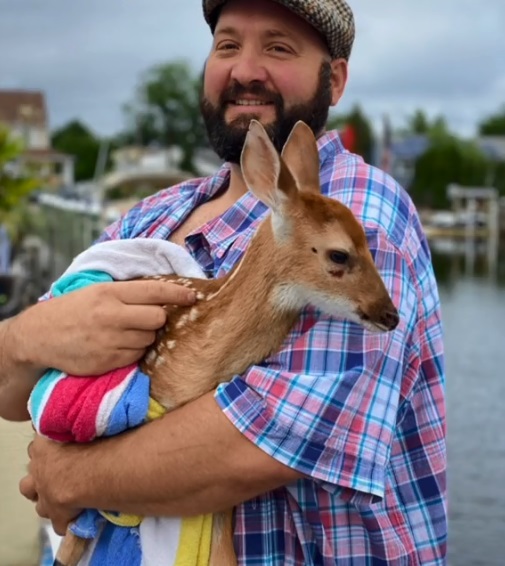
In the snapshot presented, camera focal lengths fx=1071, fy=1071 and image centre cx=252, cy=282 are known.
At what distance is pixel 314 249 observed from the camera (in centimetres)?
246

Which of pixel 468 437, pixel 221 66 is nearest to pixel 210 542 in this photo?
pixel 221 66

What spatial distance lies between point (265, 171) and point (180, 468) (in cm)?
72

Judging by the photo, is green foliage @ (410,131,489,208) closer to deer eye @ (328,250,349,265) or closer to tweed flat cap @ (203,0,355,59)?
tweed flat cap @ (203,0,355,59)

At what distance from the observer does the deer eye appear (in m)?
2.42

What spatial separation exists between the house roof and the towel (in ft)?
295

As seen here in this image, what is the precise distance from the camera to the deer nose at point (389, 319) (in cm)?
238

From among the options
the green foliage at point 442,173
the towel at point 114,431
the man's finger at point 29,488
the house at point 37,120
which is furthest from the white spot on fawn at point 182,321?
the green foliage at point 442,173

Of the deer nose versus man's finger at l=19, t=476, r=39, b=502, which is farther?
man's finger at l=19, t=476, r=39, b=502

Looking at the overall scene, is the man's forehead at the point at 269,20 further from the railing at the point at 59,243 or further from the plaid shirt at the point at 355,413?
the railing at the point at 59,243

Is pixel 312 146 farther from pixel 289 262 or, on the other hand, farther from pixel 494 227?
pixel 494 227

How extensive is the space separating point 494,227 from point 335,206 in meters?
76.1

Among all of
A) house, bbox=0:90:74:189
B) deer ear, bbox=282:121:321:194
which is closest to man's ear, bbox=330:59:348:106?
deer ear, bbox=282:121:321:194

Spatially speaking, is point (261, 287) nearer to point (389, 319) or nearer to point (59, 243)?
point (389, 319)

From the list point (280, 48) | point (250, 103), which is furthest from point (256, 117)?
point (280, 48)
